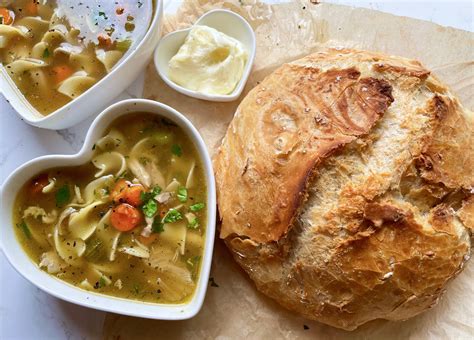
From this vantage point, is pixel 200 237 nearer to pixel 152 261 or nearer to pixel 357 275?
pixel 152 261

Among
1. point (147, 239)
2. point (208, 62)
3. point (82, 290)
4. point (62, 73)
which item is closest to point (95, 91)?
→ point (62, 73)

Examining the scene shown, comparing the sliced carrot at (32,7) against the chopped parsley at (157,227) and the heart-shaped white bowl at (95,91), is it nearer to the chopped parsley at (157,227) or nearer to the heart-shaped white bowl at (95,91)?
the heart-shaped white bowl at (95,91)

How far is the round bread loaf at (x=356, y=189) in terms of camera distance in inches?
115

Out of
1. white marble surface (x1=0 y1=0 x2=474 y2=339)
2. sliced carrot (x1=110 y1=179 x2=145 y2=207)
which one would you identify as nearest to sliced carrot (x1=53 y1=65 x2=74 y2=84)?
white marble surface (x1=0 y1=0 x2=474 y2=339)

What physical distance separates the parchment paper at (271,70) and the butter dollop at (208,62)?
0.13 meters

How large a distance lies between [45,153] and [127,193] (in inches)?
32.4

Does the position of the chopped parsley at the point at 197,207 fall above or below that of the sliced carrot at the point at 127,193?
below

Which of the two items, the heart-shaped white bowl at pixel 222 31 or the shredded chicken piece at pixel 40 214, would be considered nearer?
the shredded chicken piece at pixel 40 214

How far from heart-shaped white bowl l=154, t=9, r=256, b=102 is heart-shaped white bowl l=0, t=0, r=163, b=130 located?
9cm

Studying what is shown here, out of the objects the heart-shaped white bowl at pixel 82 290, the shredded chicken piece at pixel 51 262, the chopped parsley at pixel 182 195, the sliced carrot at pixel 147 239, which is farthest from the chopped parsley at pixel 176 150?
the shredded chicken piece at pixel 51 262

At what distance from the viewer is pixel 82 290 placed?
328cm

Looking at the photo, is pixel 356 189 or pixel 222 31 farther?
pixel 222 31

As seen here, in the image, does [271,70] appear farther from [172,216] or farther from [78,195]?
[78,195]

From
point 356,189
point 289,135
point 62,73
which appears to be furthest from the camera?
point 62,73
